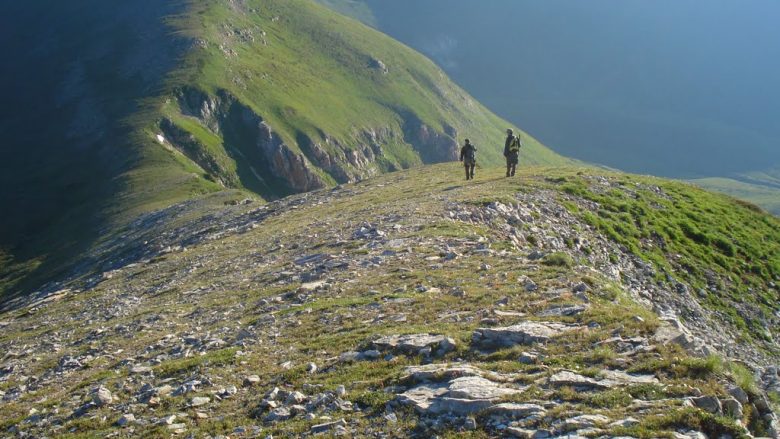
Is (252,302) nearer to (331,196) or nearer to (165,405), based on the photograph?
(165,405)

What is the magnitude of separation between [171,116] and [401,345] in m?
115

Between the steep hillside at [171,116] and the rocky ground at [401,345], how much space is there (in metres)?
43.9

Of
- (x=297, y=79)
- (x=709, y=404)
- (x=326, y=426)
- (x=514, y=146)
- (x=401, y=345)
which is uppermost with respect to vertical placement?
(x=297, y=79)

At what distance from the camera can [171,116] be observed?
11675 cm

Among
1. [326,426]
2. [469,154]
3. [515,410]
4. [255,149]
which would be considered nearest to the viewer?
[515,410]

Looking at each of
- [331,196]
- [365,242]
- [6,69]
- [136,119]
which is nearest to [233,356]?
[365,242]

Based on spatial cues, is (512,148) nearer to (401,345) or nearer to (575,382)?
(401,345)

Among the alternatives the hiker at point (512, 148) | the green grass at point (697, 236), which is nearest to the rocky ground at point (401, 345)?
the green grass at point (697, 236)

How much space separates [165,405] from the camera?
480 inches

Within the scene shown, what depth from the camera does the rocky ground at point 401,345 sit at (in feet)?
32.6

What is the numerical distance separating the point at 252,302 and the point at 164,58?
139233 mm

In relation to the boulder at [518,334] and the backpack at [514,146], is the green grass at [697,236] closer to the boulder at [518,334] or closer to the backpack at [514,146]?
the backpack at [514,146]

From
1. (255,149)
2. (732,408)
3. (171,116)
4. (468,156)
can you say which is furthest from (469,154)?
(255,149)

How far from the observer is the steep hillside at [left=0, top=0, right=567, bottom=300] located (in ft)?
288
